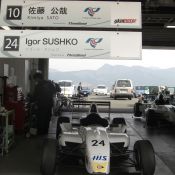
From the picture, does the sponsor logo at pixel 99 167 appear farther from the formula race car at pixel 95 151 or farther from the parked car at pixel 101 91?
the parked car at pixel 101 91

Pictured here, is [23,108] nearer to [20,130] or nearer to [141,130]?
[20,130]

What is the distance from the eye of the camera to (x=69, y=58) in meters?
6.70

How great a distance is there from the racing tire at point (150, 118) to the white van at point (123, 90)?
15.8m

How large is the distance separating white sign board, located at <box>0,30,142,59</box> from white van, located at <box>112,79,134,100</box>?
80.4 ft

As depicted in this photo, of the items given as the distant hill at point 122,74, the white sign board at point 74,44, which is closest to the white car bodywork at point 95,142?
the white sign board at point 74,44

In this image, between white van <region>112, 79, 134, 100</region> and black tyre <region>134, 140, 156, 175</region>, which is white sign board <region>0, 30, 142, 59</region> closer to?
black tyre <region>134, 140, 156, 175</region>

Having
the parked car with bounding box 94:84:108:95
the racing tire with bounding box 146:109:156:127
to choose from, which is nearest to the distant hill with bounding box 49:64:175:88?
the parked car with bounding box 94:84:108:95

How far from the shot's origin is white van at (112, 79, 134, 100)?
1225 inches

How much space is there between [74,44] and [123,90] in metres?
24.8

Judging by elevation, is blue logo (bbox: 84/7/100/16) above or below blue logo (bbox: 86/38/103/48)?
above

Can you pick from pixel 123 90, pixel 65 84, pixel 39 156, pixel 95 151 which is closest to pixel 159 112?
pixel 39 156

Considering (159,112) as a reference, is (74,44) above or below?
above

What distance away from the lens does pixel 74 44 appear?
6.63 m

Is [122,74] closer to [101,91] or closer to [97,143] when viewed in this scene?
[101,91]
